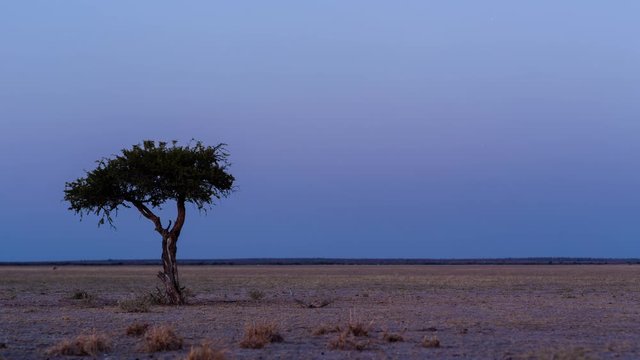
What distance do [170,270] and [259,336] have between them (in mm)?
13554

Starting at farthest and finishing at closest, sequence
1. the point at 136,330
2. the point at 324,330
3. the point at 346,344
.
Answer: the point at 324,330 → the point at 136,330 → the point at 346,344

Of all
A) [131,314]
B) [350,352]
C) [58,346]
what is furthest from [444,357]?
[131,314]

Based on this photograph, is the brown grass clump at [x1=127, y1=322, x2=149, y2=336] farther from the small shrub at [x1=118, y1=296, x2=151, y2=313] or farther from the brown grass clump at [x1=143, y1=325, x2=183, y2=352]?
the small shrub at [x1=118, y1=296, x2=151, y2=313]

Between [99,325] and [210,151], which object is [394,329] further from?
[210,151]

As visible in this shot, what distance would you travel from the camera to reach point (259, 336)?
18969 mm

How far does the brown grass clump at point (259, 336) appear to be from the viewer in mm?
18641

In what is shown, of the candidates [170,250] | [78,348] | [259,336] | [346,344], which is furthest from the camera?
[170,250]

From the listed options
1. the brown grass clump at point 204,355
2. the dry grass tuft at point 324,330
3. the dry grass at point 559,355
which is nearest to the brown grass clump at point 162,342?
the brown grass clump at point 204,355

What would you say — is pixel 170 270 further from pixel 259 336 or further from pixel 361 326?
pixel 259 336

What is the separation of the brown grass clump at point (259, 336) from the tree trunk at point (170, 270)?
1229 centimetres

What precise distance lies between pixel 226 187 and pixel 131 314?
712cm

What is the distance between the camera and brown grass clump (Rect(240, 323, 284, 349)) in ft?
61.2

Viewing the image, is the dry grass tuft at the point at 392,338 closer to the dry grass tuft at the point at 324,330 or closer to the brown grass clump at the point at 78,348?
the dry grass tuft at the point at 324,330

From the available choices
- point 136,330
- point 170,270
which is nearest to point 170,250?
point 170,270
